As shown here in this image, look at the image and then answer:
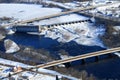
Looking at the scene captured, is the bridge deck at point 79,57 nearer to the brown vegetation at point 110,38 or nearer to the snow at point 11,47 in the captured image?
the brown vegetation at point 110,38

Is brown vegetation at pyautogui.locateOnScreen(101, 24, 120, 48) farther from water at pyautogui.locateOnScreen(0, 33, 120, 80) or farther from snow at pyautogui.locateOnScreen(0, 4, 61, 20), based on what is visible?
snow at pyautogui.locateOnScreen(0, 4, 61, 20)

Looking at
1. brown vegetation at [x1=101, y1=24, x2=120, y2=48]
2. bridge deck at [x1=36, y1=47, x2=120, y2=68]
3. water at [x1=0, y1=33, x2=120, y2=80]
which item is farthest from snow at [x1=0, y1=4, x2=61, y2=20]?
bridge deck at [x1=36, y1=47, x2=120, y2=68]

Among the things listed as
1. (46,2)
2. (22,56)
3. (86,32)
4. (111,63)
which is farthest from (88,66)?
(46,2)

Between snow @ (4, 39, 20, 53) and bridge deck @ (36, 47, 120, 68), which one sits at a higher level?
bridge deck @ (36, 47, 120, 68)

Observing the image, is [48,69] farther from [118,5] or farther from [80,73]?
[118,5]

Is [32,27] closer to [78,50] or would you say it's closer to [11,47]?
[11,47]

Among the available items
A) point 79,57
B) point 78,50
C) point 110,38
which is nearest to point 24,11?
point 110,38
